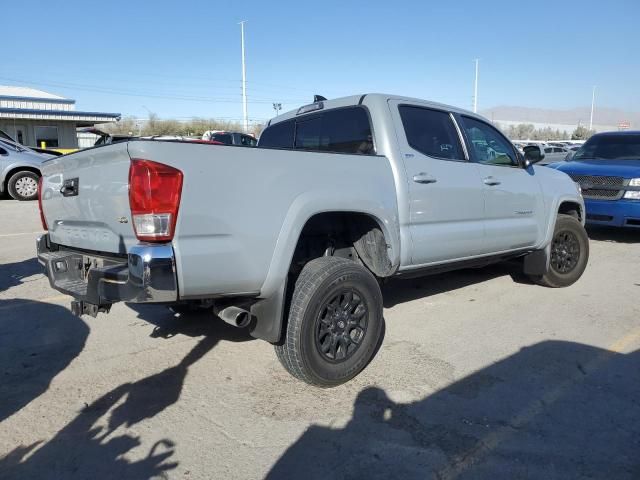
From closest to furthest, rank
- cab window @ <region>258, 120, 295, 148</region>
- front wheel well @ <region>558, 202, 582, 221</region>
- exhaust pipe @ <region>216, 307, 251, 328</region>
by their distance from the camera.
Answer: exhaust pipe @ <region>216, 307, 251, 328</region>
cab window @ <region>258, 120, 295, 148</region>
front wheel well @ <region>558, 202, 582, 221</region>

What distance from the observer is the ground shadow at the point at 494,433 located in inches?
102

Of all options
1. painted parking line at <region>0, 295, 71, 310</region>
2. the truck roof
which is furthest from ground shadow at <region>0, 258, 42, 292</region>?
the truck roof

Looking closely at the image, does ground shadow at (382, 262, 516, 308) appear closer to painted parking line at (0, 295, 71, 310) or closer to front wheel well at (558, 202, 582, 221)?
front wheel well at (558, 202, 582, 221)

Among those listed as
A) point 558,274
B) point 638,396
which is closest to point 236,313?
point 638,396

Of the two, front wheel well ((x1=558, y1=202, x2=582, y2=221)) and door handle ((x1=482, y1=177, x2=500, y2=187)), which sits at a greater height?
door handle ((x1=482, y1=177, x2=500, y2=187))

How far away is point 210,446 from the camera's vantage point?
280cm

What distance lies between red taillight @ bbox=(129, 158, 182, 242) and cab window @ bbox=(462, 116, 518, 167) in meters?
2.99

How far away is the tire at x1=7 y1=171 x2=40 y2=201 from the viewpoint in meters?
13.1

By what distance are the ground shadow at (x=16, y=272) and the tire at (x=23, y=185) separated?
294 inches

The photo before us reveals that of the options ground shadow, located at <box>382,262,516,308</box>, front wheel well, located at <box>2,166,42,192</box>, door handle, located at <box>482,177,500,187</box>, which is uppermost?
door handle, located at <box>482,177,500,187</box>

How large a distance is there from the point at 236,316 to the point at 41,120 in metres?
31.7

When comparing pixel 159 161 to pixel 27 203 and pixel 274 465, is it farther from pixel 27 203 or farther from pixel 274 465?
pixel 27 203

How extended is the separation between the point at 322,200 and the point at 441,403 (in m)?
1.50

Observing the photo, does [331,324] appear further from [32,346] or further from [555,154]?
[555,154]
